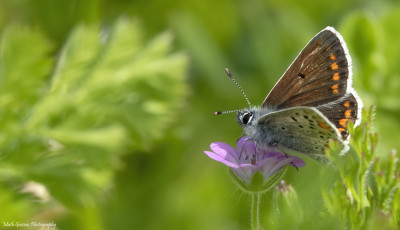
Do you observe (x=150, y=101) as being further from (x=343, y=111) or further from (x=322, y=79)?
(x=343, y=111)

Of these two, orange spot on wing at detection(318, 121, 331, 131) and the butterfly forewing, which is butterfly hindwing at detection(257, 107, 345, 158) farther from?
the butterfly forewing

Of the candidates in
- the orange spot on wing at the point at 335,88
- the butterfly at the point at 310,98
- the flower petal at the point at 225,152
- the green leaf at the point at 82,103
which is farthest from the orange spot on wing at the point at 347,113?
the green leaf at the point at 82,103

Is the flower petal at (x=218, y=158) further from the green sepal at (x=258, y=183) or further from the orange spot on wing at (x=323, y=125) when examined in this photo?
the orange spot on wing at (x=323, y=125)

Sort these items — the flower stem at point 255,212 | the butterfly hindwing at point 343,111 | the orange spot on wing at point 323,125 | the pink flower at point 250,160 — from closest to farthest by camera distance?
the flower stem at point 255,212 → the orange spot on wing at point 323,125 → the pink flower at point 250,160 → the butterfly hindwing at point 343,111

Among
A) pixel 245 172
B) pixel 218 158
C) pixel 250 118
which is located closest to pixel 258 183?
pixel 245 172

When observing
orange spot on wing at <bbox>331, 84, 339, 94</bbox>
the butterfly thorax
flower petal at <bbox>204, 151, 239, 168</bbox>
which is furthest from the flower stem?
orange spot on wing at <bbox>331, 84, 339, 94</bbox>

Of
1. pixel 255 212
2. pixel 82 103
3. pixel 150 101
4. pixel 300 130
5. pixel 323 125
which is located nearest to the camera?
pixel 255 212
